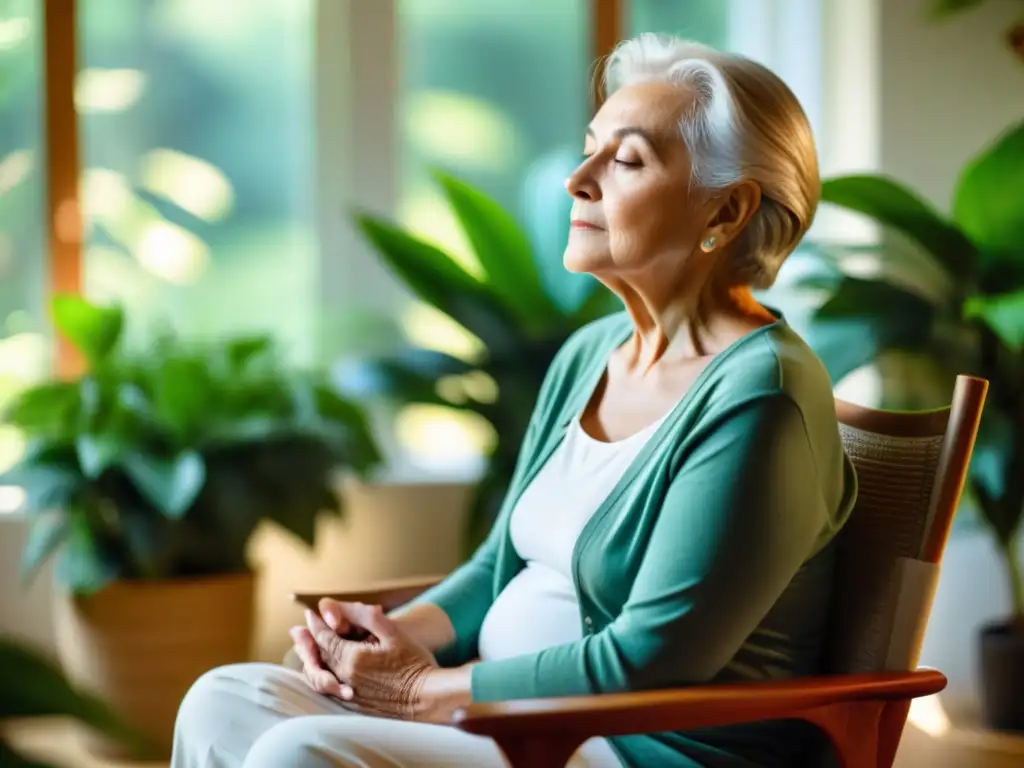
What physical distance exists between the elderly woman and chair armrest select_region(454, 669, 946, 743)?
67 millimetres

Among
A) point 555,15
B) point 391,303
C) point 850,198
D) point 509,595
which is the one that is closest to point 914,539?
point 509,595

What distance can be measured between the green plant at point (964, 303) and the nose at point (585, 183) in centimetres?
127

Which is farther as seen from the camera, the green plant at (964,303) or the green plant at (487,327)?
the green plant at (487,327)

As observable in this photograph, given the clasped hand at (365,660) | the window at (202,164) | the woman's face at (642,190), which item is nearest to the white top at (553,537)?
the clasped hand at (365,660)

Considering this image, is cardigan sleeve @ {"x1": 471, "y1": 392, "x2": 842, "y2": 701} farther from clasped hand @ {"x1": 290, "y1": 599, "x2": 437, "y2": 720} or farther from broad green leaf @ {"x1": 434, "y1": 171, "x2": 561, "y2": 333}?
broad green leaf @ {"x1": 434, "y1": 171, "x2": 561, "y2": 333}

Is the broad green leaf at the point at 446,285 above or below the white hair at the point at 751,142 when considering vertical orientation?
below

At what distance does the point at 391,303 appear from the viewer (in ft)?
11.5

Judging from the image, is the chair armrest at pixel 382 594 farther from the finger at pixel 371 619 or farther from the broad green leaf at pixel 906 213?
the broad green leaf at pixel 906 213

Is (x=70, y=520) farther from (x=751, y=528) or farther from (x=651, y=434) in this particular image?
(x=751, y=528)

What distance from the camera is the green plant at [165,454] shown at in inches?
107

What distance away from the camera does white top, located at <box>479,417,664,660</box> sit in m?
1.53

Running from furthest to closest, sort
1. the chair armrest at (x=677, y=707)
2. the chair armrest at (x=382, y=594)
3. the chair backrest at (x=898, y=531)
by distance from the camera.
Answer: the chair armrest at (x=382, y=594)
the chair backrest at (x=898, y=531)
the chair armrest at (x=677, y=707)

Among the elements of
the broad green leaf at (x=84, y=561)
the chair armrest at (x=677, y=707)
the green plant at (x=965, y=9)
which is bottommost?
the broad green leaf at (x=84, y=561)

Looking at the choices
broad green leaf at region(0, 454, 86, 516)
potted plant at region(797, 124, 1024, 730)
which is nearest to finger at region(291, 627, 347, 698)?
broad green leaf at region(0, 454, 86, 516)
